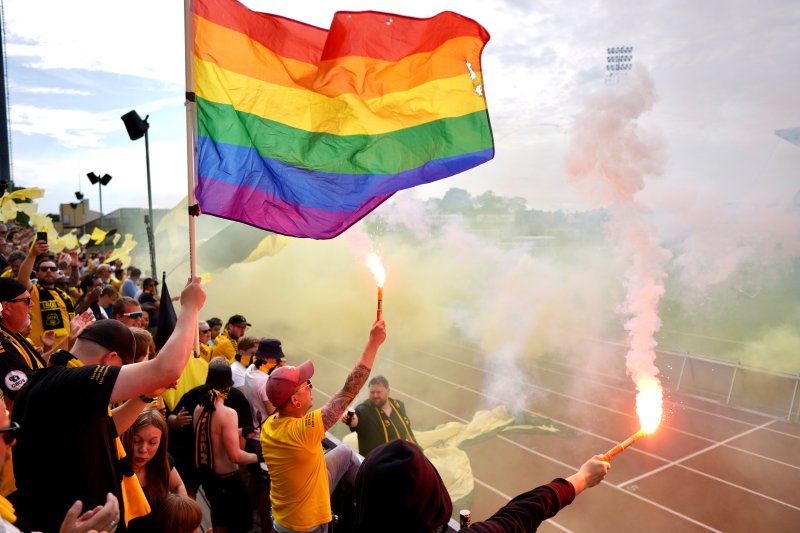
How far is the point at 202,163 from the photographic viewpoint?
3.72 m

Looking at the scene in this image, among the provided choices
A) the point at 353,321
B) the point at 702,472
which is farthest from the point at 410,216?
the point at 702,472

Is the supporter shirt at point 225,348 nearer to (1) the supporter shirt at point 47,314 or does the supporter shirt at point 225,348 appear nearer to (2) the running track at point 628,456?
(1) the supporter shirt at point 47,314

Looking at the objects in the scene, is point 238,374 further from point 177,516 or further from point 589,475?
point 589,475

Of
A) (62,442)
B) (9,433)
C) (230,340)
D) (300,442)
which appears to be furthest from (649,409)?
(230,340)

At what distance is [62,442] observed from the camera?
228 cm

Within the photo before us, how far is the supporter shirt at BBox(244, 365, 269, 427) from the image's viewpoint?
5164 millimetres

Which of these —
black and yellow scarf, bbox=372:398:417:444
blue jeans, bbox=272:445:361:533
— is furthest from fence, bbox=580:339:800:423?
blue jeans, bbox=272:445:361:533

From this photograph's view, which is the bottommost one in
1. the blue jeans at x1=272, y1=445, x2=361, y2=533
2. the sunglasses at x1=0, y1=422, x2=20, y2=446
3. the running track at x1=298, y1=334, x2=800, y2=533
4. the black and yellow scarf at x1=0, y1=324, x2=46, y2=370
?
the running track at x1=298, y1=334, x2=800, y2=533

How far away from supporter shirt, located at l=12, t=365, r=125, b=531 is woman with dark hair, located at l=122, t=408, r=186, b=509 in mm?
663

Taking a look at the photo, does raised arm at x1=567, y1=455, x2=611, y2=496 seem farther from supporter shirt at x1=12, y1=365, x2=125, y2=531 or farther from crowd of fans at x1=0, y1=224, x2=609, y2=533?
supporter shirt at x1=12, y1=365, x2=125, y2=531

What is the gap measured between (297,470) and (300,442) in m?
0.18

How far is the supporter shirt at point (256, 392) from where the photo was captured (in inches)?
203

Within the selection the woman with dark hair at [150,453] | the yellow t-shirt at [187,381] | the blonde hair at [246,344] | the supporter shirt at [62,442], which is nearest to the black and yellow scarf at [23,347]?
the woman with dark hair at [150,453]

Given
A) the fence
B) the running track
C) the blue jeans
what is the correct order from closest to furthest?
the blue jeans → the running track → the fence
